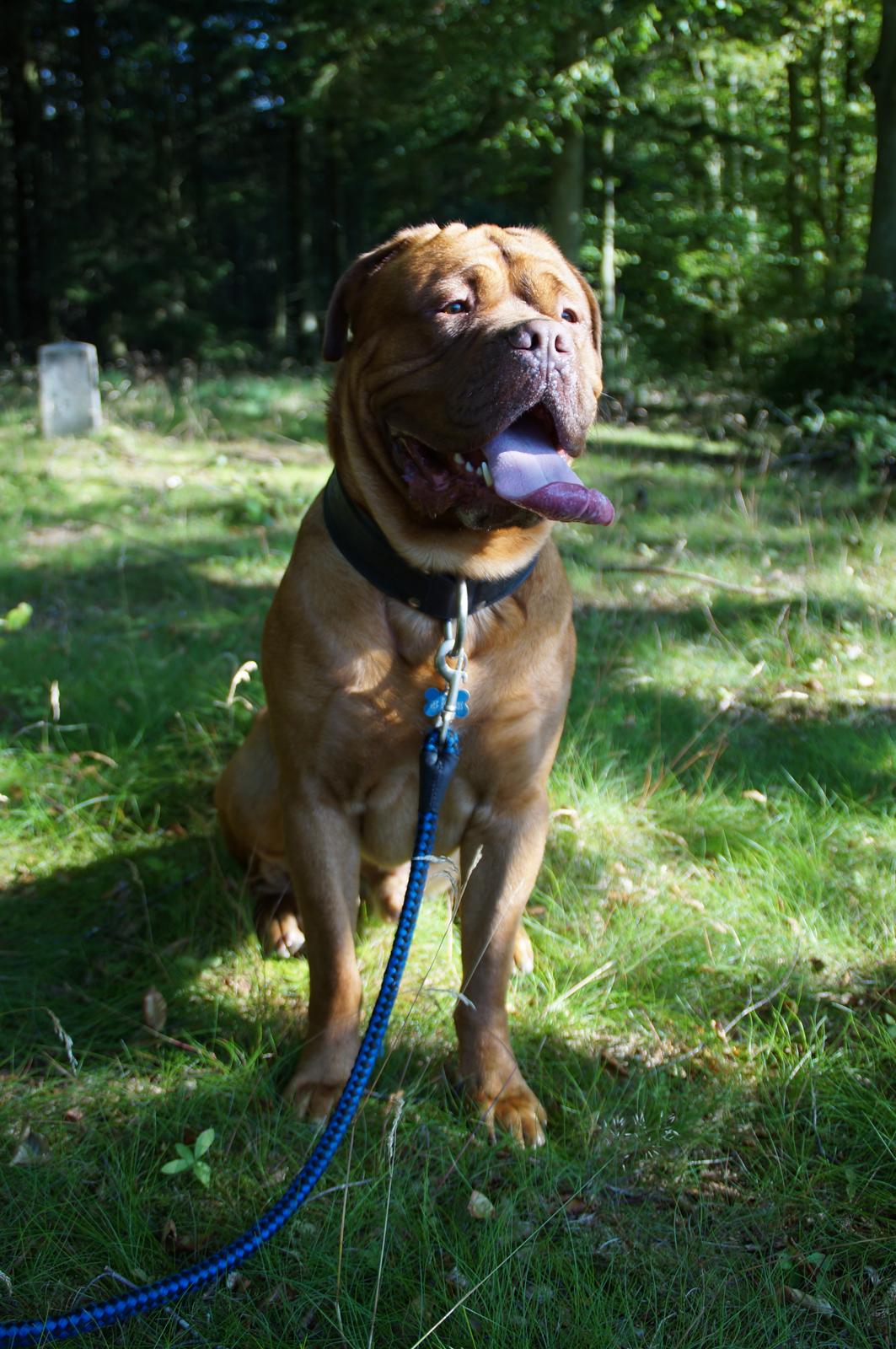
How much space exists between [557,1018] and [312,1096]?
60cm

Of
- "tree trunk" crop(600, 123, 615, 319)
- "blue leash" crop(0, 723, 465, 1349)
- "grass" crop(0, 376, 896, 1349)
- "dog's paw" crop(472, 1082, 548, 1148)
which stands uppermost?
"tree trunk" crop(600, 123, 615, 319)

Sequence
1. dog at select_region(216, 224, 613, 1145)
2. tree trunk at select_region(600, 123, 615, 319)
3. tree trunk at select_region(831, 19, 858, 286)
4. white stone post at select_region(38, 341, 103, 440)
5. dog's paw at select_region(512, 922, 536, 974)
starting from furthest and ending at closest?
tree trunk at select_region(600, 123, 615, 319) → tree trunk at select_region(831, 19, 858, 286) → white stone post at select_region(38, 341, 103, 440) → dog's paw at select_region(512, 922, 536, 974) → dog at select_region(216, 224, 613, 1145)

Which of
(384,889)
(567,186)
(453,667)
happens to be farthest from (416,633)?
(567,186)

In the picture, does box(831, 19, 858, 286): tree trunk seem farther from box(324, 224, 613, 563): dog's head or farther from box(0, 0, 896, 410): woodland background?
box(324, 224, 613, 563): dog's head

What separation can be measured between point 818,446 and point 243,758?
6147 mm

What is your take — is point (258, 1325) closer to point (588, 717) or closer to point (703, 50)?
point (588, 717)

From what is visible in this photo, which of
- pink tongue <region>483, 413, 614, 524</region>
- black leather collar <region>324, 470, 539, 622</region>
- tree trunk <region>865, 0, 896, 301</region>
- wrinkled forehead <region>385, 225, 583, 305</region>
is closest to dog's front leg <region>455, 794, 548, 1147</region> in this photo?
black leather collar <region>324, 470, 539, 622</region>

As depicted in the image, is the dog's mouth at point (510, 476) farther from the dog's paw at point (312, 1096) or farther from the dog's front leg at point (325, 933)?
the dog's paw at point (312, 1096)

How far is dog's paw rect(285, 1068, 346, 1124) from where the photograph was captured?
220cm

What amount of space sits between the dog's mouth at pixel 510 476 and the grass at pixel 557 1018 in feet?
3.94

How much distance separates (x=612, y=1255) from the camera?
178cm

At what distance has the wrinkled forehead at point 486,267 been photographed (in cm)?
213

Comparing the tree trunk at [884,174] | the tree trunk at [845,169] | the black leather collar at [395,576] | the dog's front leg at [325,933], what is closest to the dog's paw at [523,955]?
the dog's front leg at [325,933]

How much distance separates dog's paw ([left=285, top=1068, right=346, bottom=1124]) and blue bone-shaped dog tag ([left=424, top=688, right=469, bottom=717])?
2.81 feet
